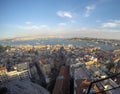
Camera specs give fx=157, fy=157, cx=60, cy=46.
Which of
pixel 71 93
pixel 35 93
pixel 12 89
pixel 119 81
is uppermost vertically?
pixel 12 89

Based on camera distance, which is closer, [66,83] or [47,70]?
[66,83]

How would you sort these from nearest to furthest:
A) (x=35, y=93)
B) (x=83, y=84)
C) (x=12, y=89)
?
(x=12, y=89), (x=35, y=93), (x=83, y=84)

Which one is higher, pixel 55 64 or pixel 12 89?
pixel 12 89

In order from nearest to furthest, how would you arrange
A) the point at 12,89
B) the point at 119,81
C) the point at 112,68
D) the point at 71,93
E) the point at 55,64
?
the point at 12,89
the point at 119,81
the point at 71,93
the point at 112,68
the point at 55,64

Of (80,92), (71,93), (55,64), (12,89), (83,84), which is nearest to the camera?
(12,89)

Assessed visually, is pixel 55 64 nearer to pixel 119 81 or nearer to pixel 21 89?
pixel 119 81

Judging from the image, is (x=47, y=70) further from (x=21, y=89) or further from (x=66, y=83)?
(x=21, y=89)

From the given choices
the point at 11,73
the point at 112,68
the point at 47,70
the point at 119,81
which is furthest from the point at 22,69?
the point at 119,81

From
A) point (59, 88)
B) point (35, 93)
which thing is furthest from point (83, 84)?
point (35, 93)

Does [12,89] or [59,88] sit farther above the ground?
[12,89]
